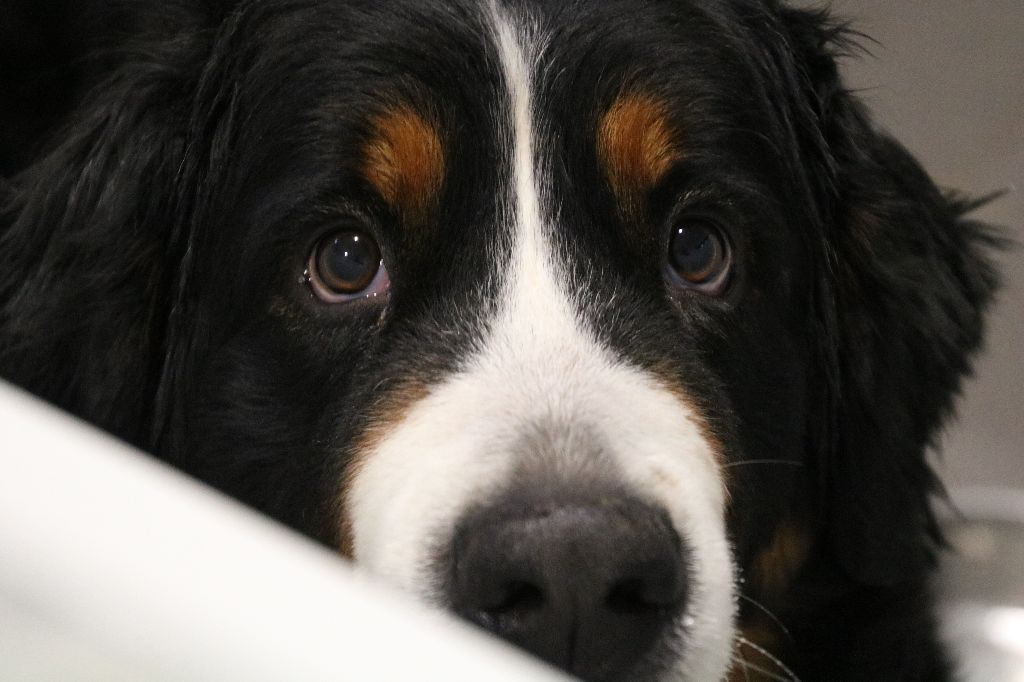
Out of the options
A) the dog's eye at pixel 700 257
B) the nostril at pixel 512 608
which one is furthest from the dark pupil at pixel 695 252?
the nostril at pixel 512 608

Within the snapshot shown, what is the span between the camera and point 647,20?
1.60 meters

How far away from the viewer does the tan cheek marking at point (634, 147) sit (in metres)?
1.50

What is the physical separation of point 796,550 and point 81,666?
1.36m

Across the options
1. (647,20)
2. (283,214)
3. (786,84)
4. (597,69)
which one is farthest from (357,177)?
(786,84)

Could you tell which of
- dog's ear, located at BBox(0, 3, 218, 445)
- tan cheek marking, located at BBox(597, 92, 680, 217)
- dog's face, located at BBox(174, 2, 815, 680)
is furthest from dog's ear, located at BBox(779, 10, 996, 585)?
dog's ear, located at BBox(0, 3, 218, 445)

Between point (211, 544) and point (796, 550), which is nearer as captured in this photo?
point (211, 544)

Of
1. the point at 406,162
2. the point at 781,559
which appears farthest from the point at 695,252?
the point at 781,559

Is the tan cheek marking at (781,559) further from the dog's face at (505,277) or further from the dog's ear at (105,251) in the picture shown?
the dog's ear at (105,251)

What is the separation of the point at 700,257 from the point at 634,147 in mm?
187

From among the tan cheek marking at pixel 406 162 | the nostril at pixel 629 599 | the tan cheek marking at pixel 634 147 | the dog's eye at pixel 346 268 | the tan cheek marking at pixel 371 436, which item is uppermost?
the tan cheek marking at pixel 634 147

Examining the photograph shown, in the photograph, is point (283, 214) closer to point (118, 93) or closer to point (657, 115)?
point (118, 93)

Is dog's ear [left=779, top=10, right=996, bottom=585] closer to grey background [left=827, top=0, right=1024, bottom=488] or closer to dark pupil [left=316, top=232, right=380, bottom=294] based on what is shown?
dark pupil [left=316, top=232, right=380, bottom=294]

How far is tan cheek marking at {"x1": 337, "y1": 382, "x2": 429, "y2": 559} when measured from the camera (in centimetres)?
139

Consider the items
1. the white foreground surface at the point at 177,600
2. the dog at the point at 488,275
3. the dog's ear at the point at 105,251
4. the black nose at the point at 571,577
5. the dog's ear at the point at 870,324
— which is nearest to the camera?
the white foreground surface at the point at 177,600
